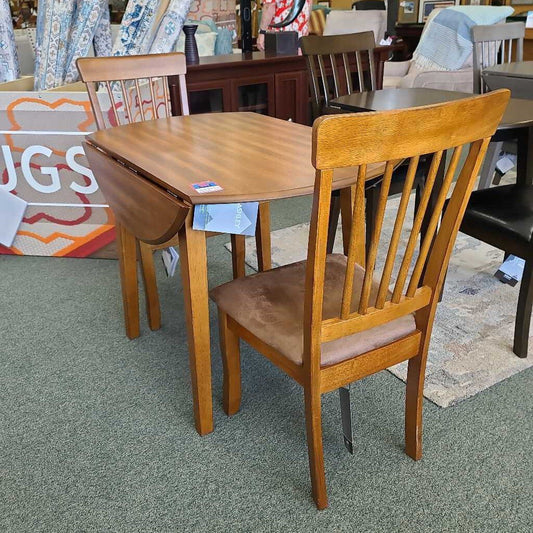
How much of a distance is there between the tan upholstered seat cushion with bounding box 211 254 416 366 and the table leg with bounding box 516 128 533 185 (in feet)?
3.27

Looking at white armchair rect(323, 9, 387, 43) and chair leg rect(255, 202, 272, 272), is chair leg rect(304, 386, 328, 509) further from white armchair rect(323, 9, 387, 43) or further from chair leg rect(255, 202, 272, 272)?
white armchair rect(323, 9, 387, 43)

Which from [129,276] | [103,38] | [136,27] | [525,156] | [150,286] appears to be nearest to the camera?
[129,276]

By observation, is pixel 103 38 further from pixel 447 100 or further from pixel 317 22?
pixel 317 22

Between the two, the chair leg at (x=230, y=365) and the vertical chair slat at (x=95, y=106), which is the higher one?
the vertical chair slat at (x=95, y=106)

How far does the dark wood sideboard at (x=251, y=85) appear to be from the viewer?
3.41m

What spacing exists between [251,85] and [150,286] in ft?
7.15

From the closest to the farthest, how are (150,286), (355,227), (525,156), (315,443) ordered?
(355,227)
(315,443)
(150,286)
(525,156)

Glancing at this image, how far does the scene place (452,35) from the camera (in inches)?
192

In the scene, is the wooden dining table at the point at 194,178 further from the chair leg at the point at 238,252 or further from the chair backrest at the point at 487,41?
the chair backrest at the point at 487,41

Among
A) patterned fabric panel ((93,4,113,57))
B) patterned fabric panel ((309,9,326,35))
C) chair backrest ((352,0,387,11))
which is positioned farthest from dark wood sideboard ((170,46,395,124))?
chair backrest ((352,0,387,11))

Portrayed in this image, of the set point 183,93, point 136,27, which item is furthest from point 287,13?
point 183,93

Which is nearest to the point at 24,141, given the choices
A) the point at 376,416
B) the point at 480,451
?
the point at 376,416

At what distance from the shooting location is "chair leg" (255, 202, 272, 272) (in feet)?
6.45

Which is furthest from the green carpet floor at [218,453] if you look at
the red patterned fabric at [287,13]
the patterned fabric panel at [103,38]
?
the red patterned fabric at [287,13]
